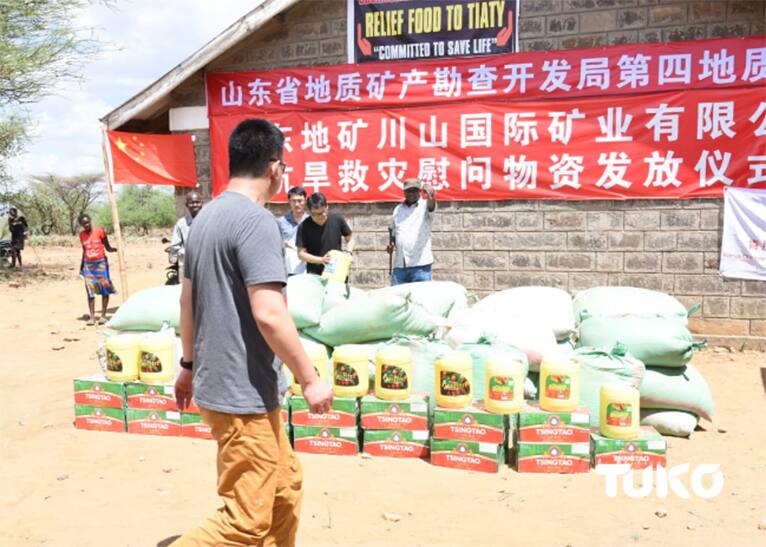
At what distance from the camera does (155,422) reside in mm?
4457

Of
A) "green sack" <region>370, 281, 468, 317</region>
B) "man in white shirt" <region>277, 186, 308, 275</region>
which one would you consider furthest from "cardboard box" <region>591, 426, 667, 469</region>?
"man in white shirt" <region>277, 186, 308, 275</region>

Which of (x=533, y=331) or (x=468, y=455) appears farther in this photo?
(x=533, y=331)

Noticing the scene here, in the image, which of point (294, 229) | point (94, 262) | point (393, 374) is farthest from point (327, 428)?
point (94, 262)

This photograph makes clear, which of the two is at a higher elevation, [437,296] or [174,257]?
[174,257]

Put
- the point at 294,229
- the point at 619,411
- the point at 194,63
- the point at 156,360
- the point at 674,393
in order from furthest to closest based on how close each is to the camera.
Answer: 1. the point at 194,63
2. the point at 294,229
3. the point at 156,360
4. the point at 674,393
5. the point at 619,411

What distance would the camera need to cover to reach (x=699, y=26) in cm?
638

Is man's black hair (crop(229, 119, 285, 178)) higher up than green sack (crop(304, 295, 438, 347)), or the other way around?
man's black hair (crop(229, 119, 285, 178))

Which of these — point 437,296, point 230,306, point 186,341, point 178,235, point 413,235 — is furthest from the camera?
point 178,235

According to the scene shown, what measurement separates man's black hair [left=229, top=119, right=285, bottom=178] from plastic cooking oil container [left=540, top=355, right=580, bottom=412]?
2175 mm

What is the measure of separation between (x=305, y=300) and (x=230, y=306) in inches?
90.5

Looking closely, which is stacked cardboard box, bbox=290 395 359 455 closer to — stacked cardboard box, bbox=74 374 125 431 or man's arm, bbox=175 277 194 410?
stacked cardboard box, bbox=74 374 125 431

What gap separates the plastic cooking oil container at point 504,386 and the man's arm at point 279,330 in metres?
1.79

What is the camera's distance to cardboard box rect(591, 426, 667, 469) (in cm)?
372

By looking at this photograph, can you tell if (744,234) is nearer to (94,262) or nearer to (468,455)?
(468,455)
